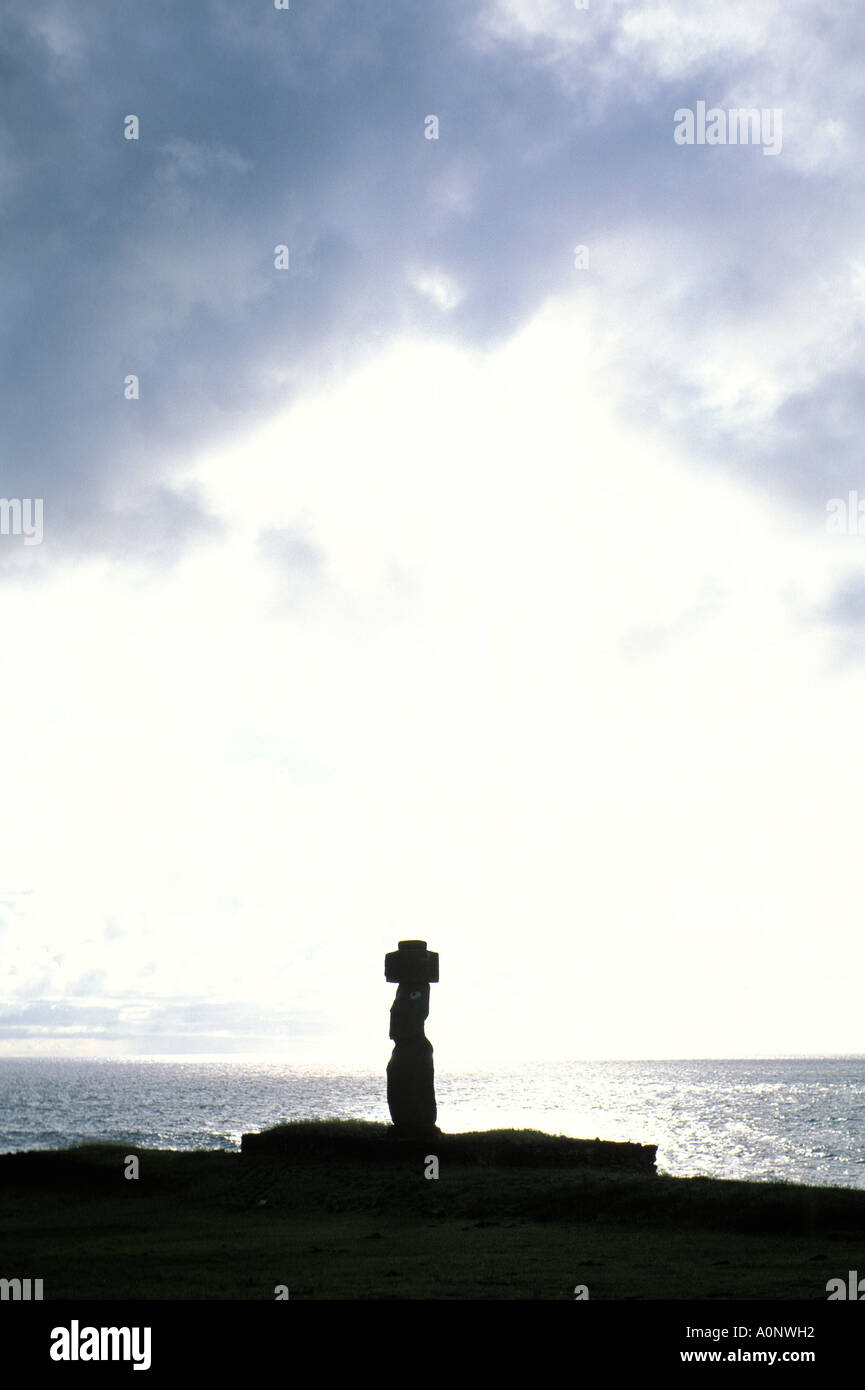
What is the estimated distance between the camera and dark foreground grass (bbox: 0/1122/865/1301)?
13.2m

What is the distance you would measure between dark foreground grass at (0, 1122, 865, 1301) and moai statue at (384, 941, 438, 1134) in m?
1.05

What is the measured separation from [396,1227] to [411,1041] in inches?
393

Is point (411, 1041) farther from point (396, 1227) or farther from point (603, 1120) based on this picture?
point (603, 1120)

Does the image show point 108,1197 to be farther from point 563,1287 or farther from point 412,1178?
point 563,1287

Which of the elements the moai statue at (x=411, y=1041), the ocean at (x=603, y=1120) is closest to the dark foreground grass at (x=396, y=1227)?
the moai statue at (x=411, y=1041)

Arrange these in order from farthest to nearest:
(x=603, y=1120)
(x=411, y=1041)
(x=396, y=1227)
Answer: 1. (x=603, y=1120)
2. (x=411, y=1041)
3. (x=396, y=1227)

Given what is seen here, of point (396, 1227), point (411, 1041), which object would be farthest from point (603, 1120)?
point (396, 1227)

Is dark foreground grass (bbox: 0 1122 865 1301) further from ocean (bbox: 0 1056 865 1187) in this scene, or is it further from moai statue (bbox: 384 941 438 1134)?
ocean (bbox: 0 1056 865 1187)

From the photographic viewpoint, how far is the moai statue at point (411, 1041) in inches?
1135

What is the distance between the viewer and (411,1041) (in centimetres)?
2956

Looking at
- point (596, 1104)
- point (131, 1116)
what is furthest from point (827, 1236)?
point (596, 1104)

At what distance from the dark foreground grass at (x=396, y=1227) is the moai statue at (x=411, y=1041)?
105cm

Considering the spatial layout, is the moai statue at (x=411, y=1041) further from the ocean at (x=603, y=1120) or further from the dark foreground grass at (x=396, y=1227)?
the ocean at (x=603, y=1120)
